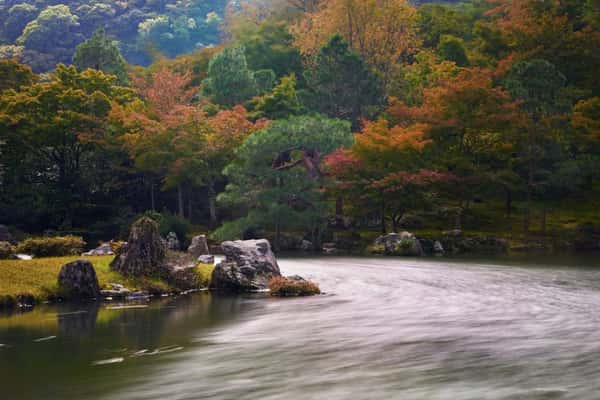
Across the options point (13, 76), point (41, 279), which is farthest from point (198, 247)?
point (13, 76)

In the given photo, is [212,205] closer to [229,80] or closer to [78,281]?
[229,80]

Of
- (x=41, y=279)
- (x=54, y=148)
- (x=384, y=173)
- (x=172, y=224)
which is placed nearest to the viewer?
(x=41, y=279)

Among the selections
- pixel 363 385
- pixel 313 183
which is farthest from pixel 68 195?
pixel 363 385

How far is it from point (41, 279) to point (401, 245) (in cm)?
2640

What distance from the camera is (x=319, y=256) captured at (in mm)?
45031

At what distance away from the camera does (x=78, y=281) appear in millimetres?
24406

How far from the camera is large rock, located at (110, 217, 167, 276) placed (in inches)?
1039

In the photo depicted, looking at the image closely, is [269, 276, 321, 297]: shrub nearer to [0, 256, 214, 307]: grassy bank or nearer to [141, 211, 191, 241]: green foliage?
[0, 256, 214, 307]: grassy bank

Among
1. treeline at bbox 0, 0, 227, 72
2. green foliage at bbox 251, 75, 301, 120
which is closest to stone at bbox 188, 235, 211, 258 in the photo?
green foliage at bbox 251, 75, 301, 120

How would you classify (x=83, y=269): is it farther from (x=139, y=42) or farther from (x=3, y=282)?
(x=139, y=42)

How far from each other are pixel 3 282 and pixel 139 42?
114414mm

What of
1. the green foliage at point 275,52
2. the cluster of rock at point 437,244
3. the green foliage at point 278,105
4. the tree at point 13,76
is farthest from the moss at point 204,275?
the green foliage at point 275,52

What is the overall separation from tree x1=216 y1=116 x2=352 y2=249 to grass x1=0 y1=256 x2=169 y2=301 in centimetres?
2198

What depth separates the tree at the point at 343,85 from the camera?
209 feet
